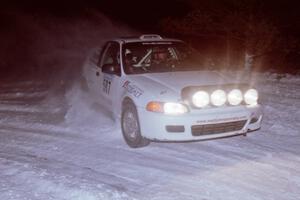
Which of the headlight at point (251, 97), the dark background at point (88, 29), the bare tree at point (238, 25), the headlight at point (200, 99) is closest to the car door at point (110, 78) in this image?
the headlight at point (200, 99)

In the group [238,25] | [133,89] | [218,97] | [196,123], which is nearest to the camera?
[196,123]

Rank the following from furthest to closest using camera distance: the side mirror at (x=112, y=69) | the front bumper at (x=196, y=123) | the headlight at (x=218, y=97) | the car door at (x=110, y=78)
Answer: the car door at (x=110, y=78)
the side mirror at (x=112, y=69)
the headlight at (x=218, y=97)
the front bumper at (x=196, y=123)

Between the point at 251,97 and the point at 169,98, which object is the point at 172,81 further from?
the point at 251,97

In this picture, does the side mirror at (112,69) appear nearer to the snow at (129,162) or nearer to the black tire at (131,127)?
the black tire at (131,127)

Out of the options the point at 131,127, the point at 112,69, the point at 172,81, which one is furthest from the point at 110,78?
the point at 172,81

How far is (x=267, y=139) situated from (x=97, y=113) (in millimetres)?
3506

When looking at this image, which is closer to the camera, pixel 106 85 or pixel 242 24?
pixel 106 85

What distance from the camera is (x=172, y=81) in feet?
21.4

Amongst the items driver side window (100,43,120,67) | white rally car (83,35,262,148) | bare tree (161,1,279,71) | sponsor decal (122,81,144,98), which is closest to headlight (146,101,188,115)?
white rally car (83,35,262,148)

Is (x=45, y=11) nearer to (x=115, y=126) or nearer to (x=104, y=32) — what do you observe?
(x=104, y=32)

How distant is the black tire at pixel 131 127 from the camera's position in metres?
6.55

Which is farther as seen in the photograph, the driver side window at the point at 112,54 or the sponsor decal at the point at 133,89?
the driver side window at the point at 112,54

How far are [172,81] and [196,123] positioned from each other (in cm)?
85

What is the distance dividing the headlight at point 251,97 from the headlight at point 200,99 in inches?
26.9
